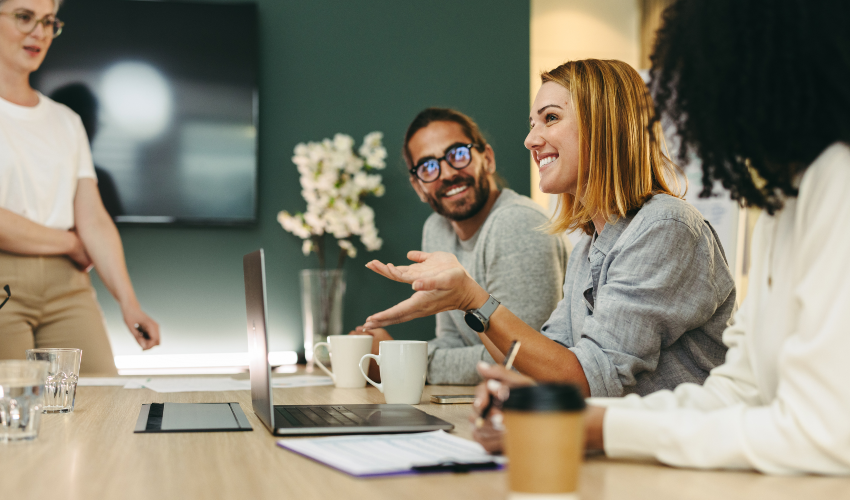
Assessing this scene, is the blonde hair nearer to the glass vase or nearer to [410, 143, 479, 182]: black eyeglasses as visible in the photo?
[410, 143, 479, 182]: black eyeglasses

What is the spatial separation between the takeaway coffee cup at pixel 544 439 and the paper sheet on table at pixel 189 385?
3.58ft

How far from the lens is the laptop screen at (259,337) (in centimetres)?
86

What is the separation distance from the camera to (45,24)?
2.70 metres

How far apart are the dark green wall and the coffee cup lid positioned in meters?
2.66

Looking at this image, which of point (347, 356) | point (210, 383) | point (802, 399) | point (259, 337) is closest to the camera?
point (802, 399)

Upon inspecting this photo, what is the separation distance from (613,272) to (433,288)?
1.10 ft

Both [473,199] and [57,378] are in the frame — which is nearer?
[57,378]

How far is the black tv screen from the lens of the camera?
9.59ft

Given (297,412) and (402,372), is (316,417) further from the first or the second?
(402,372)

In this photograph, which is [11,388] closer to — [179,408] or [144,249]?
[179,408]

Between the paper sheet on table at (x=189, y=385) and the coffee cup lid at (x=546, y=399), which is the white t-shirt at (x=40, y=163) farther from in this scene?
the coffee cup lid at (x=546, y=399)

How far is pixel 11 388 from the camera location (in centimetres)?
83

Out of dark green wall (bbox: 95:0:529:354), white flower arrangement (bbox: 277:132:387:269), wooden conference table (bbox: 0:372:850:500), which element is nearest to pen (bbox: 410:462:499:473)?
wooden conference table (bbox: 0:372:850:500)

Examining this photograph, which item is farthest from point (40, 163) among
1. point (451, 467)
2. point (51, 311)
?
point (451, 467)
